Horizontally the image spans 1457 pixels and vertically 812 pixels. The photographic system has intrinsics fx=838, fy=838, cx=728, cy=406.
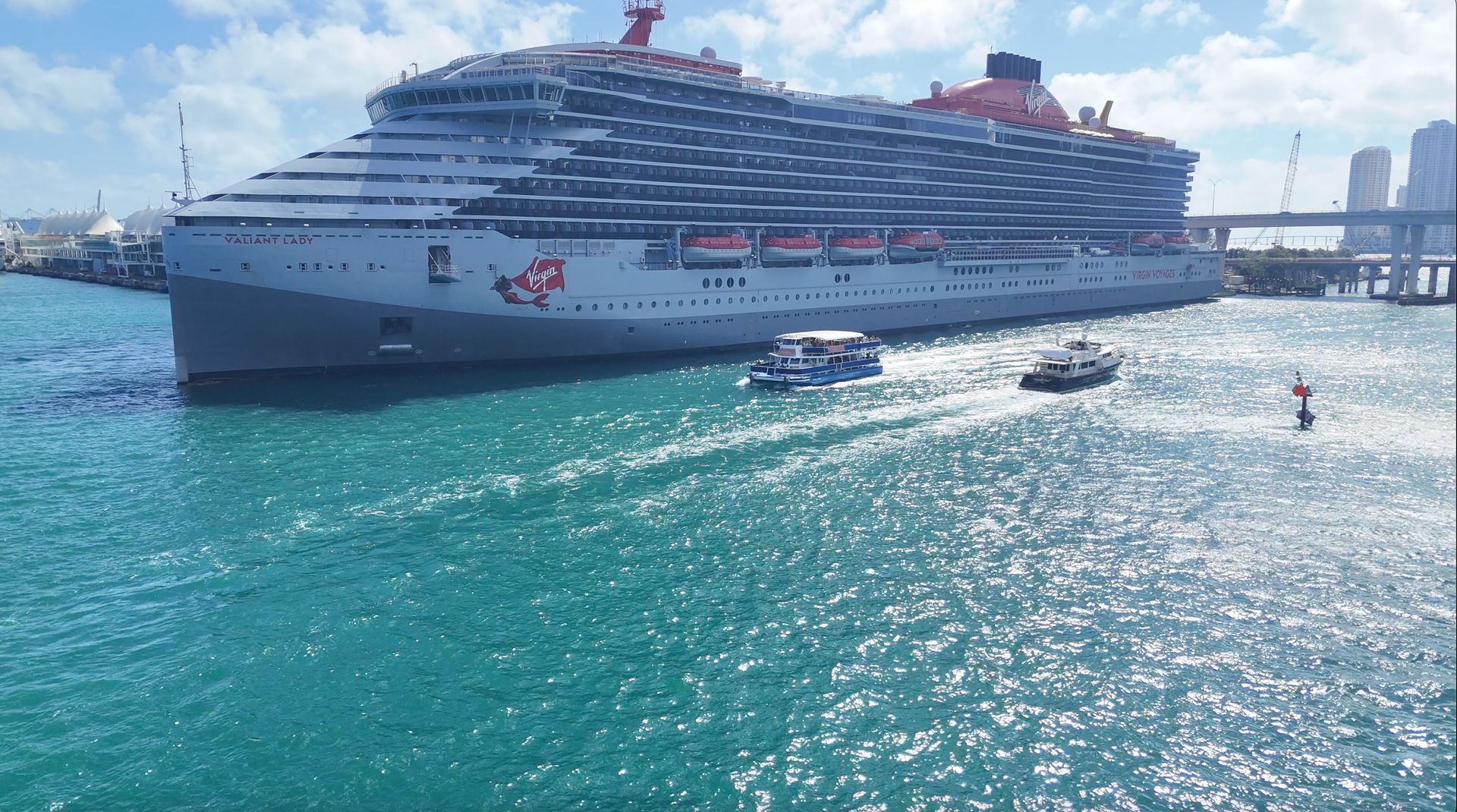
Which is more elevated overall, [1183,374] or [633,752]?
[1183,374]

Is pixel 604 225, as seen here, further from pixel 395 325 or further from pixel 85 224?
pixel 85 224

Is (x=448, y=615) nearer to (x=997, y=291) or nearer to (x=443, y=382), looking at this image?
(x=443, y=382)

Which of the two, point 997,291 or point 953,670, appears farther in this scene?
point 997,291

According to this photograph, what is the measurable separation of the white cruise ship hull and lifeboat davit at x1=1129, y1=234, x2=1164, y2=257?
161 feet

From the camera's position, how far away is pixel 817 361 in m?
50.7

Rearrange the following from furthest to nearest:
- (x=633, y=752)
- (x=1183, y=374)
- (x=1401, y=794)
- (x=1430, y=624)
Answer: (x=1183, y=374) < (x=1430, y=624) < (x=633, y=752) < (x=1401, y=794)

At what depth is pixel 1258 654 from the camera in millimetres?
19047

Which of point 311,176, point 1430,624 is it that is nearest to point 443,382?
point 311,176

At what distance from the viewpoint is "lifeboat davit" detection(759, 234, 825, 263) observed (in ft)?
200

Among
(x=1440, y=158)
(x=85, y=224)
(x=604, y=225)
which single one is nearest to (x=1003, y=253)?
(x=604, y=225)

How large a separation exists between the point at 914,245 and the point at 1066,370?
2562 centimetres

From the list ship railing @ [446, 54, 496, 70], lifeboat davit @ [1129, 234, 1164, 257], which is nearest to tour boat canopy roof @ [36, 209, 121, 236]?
ship railing @ [446, 54, 496, 70]

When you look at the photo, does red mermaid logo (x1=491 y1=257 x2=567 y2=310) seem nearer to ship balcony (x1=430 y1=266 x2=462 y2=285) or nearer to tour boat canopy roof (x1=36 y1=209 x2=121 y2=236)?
ship balcony (x1=430 y1=266 x2=462 y2=285)

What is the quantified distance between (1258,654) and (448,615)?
1921 cm
